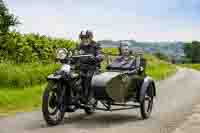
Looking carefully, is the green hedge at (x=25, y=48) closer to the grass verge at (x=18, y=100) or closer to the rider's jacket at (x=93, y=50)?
the grass verge at (x=18, y=100)

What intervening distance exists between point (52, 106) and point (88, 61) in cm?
146

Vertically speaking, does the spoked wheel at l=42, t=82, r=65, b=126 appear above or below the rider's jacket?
below

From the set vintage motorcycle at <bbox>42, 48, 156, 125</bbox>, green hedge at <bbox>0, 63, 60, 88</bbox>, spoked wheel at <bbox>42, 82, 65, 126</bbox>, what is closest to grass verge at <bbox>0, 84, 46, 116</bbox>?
green hedge at <bbox>0, 63, 60, 88</bbox>

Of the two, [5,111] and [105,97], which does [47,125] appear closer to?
[105,97]

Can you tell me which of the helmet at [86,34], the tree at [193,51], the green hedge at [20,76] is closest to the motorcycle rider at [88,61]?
the helmet at [86,34]

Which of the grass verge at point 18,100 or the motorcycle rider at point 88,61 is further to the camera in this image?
the grass verge at point 18,100

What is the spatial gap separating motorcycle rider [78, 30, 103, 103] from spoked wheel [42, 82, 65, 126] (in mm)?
761

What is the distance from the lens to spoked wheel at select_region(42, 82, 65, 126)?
1041 cm

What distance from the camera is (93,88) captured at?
37.8ft

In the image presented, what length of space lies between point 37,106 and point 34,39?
1150 cm

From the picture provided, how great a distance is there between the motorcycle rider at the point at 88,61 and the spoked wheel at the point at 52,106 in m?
0.76

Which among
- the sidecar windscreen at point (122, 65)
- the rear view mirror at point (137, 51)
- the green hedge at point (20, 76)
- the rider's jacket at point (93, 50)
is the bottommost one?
the green hedge at point (20, 76)

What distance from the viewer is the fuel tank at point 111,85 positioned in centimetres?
1148

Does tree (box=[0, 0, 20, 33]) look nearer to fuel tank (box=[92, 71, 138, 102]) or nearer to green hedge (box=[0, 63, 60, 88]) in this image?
green hedge (box=[0, 63, 60, 88])
